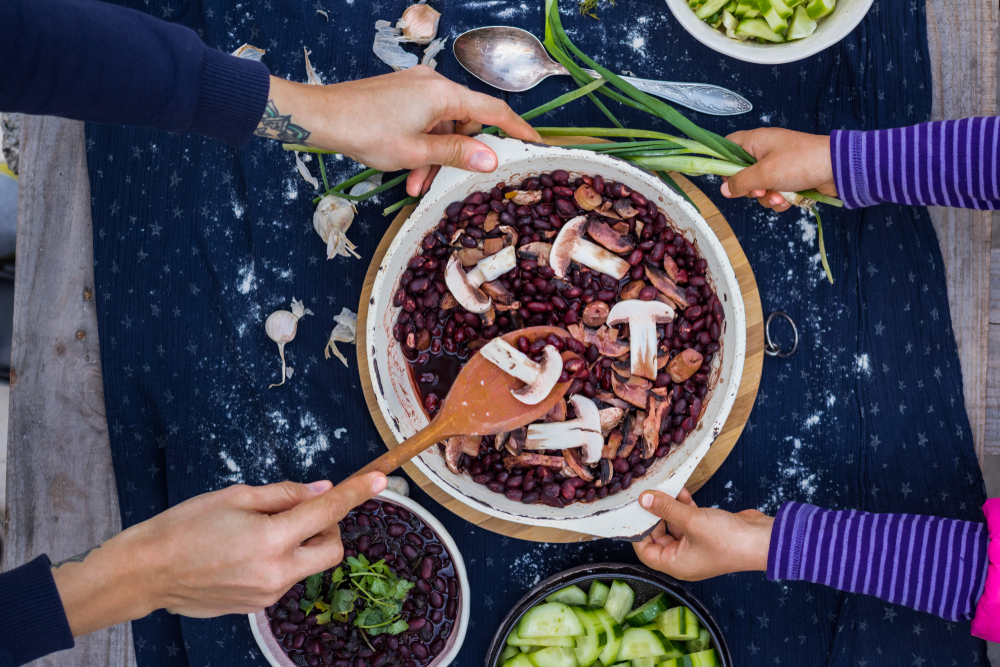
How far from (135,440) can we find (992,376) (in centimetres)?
208

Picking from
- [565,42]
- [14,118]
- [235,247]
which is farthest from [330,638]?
[14,118]

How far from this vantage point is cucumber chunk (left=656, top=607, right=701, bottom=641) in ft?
4.82

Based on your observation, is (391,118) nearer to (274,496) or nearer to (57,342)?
(274,496)

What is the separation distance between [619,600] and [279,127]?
4.01ft

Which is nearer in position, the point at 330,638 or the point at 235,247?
the point at 330,638

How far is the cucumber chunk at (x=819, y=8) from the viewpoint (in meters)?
1.42

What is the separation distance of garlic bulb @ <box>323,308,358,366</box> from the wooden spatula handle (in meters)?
0.33

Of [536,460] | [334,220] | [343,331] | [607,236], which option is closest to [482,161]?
[607,236]

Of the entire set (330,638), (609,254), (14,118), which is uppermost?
(14,118)

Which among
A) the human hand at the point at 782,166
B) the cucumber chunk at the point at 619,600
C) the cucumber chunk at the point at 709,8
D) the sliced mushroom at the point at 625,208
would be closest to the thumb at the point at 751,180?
the human hand at the point at 782,166

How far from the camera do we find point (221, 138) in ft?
4.06

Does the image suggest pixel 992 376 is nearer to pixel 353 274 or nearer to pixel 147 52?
pixel 353 274

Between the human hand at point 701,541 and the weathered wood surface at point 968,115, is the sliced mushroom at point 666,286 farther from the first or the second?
the weathered wood surface at point 968,115

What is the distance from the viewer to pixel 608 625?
4.91 feet
